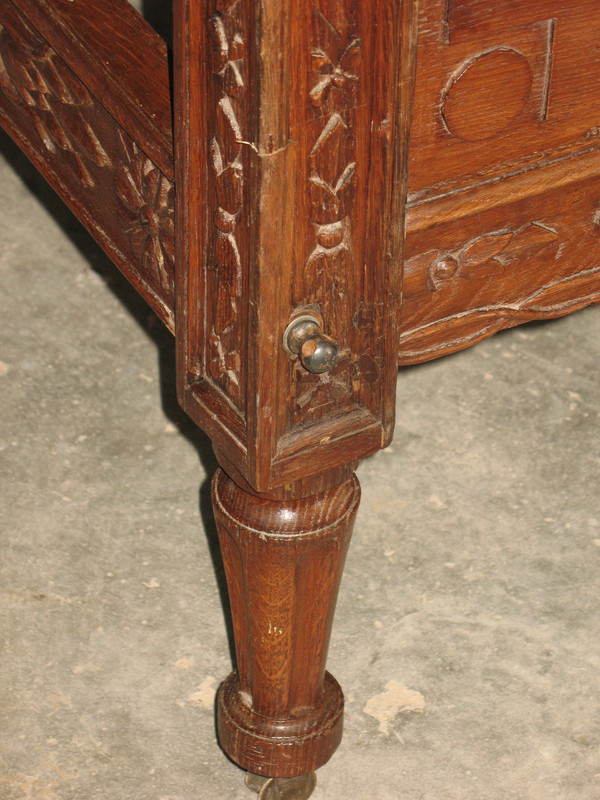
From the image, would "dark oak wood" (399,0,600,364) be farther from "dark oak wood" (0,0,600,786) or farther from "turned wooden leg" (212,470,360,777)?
"turned wooden leg" (212,470,360,777)

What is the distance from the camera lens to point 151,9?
221 cm

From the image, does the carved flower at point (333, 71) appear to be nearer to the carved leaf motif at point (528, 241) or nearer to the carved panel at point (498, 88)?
the carved panel at point (498, 88)

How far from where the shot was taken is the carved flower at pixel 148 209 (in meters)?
1.05

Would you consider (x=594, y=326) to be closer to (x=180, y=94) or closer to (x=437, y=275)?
(x=437, y=275)

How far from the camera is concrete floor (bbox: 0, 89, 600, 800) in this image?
1393 mm

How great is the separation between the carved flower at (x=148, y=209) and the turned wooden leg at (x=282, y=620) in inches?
8.1

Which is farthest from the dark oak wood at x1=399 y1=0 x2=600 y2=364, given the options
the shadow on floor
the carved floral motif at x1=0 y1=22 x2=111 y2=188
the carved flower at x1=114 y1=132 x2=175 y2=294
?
the shadow on floor

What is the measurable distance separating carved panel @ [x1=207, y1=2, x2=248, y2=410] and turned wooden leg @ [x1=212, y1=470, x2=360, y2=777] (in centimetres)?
15

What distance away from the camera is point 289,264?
887mm

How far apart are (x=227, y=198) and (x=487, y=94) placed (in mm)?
211

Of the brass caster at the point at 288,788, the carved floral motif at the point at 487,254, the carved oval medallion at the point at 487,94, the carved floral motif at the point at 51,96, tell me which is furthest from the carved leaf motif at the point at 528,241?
the brass caster at the point at 288,788

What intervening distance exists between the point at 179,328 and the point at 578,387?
3.55 feet

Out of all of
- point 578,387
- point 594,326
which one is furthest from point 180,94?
point 594,326

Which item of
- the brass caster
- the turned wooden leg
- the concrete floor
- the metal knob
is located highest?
the metal knob
